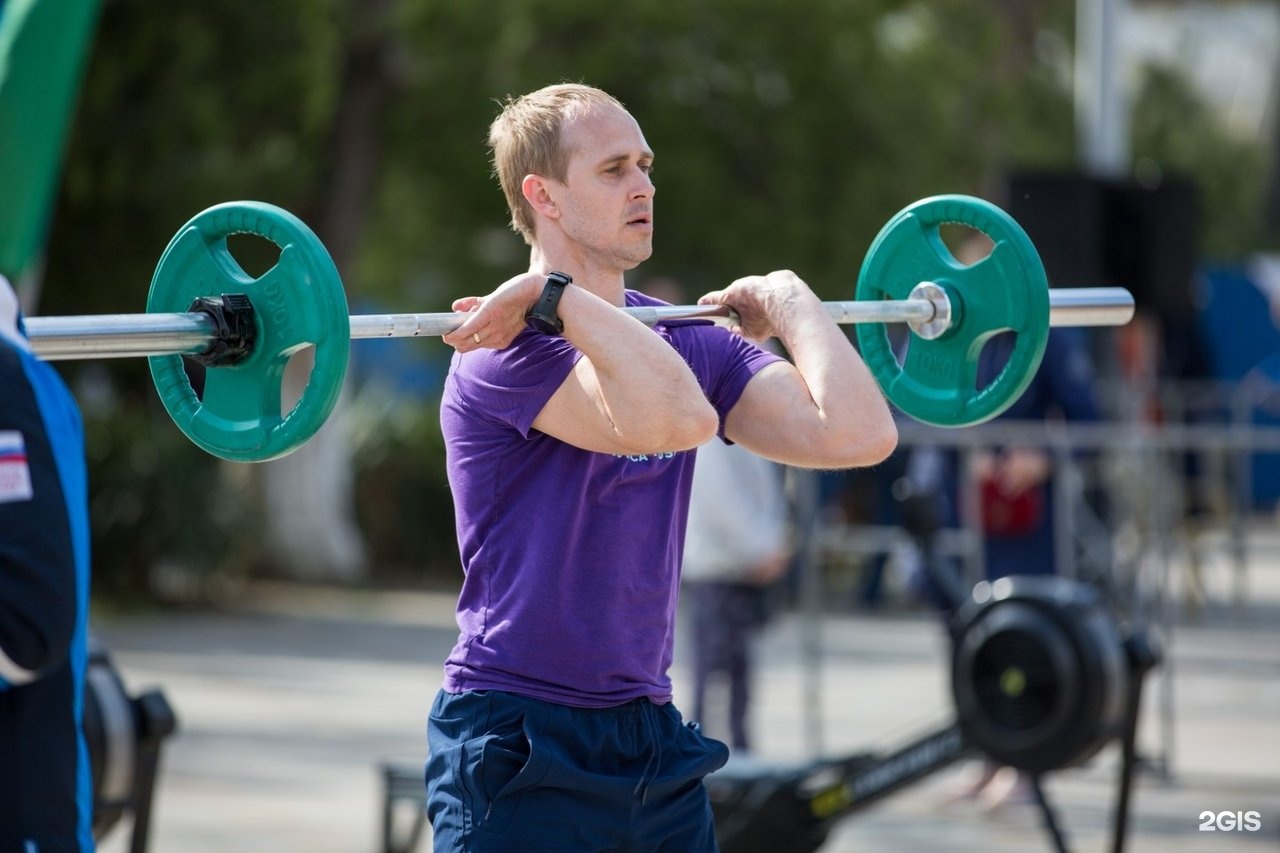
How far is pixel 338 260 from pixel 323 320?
11.9 metres

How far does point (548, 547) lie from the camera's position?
3.31m

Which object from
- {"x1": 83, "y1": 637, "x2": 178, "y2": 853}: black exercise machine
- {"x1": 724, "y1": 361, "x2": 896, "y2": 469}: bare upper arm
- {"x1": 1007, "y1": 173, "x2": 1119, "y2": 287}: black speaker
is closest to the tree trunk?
{"x1": 1007, "y1": 173, "x2": 1119, "y2": 287}: black speaker

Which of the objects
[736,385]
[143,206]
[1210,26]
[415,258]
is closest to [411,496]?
[415,258]

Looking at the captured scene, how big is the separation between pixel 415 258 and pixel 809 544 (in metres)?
10.2

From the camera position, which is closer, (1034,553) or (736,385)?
(736,385)

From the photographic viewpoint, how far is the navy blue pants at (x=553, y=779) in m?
3.26

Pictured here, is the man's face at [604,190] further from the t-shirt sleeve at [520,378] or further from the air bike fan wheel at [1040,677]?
the air bike fan wheel at [1040,677]

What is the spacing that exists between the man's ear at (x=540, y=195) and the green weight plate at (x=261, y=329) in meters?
0.42

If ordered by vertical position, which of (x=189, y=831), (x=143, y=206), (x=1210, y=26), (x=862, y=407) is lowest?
(x=189, y=831)

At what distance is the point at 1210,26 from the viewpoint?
34.4 m

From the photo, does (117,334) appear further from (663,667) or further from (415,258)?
(415,258)

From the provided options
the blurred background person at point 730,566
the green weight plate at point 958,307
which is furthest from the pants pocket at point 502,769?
the blurred background person at point 730,566

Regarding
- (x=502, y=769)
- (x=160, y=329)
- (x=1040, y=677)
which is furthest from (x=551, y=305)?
(x=1040, y=677)

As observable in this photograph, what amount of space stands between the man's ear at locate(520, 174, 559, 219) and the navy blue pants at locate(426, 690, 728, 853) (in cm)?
87
